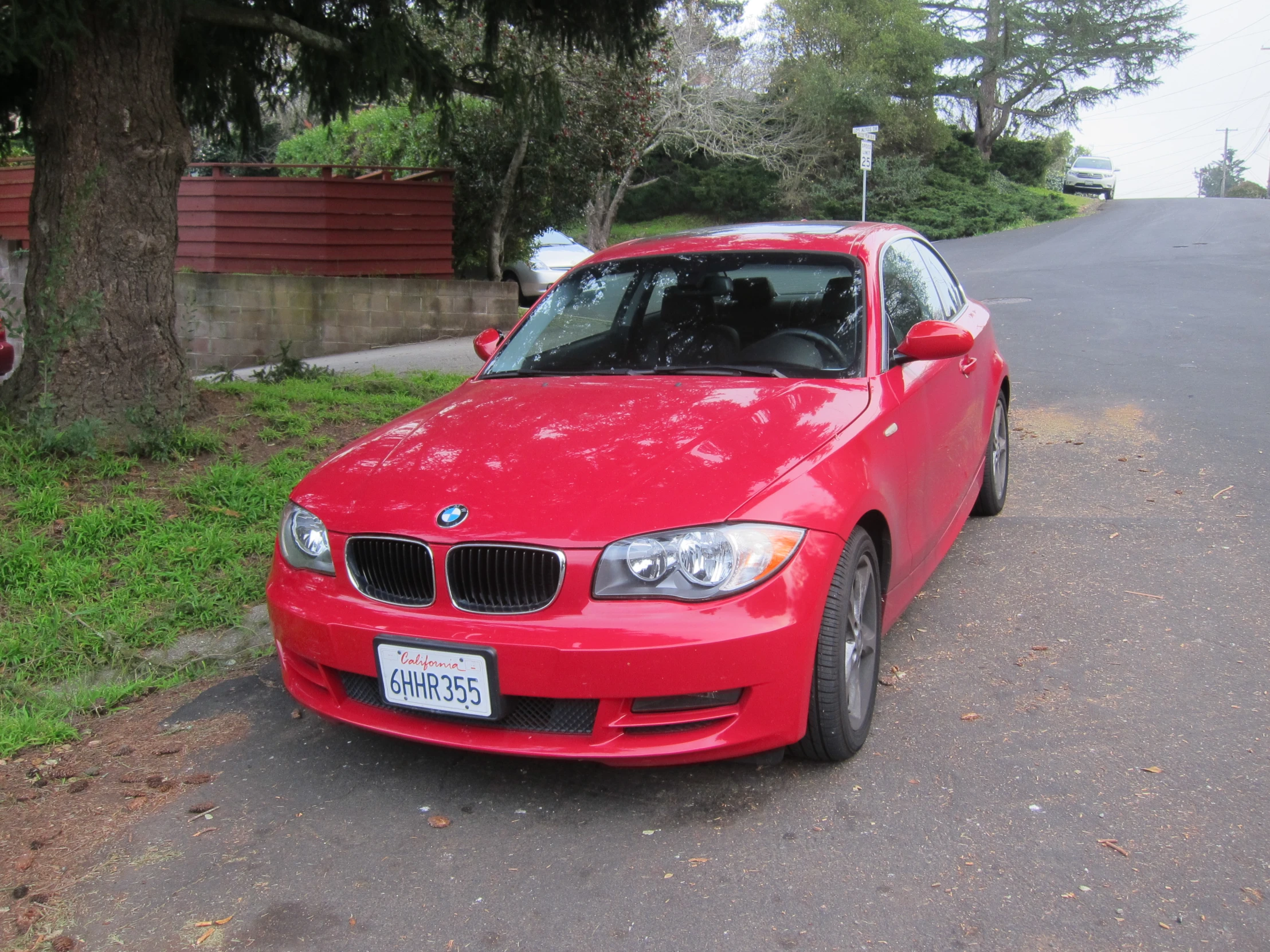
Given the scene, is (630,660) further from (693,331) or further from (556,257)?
(556,257)

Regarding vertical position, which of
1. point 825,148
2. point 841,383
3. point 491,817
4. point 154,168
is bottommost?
point 491,817

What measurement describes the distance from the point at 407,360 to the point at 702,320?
7.11 meters

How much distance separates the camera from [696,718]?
3.03 metres

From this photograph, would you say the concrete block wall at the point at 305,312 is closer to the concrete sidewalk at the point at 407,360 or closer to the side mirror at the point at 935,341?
the concrete sidewalk at the point at 407,360

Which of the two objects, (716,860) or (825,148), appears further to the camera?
(825,148)

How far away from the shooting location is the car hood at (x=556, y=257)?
15.8 metres

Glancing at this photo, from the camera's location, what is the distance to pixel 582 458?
135 inches

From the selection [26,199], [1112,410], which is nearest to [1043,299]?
[1112,410]

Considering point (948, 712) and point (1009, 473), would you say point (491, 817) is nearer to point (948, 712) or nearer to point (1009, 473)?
point (948, 712)

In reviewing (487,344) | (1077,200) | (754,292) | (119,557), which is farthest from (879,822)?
(1077,200)

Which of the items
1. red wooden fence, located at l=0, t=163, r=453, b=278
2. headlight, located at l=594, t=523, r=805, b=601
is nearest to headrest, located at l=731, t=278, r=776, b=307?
headlight, located at l=594, t=523, r=805, b=601

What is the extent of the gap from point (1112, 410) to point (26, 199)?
14.9 meters

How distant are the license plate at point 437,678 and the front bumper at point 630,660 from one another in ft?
0.13

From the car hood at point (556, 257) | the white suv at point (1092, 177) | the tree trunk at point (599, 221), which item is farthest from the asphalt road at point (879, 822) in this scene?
the white suv at point (1092, 177)
